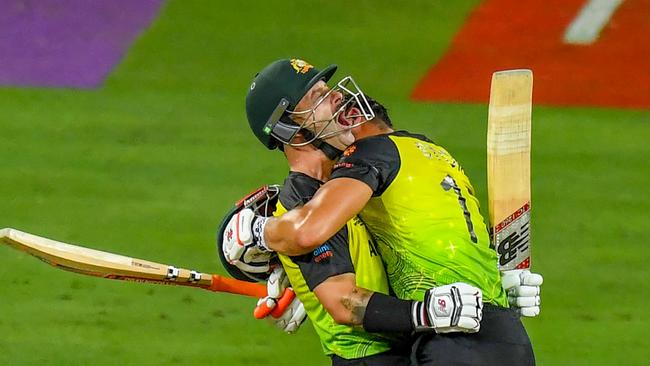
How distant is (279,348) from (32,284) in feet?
6.00

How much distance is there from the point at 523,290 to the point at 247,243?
4.13 feet

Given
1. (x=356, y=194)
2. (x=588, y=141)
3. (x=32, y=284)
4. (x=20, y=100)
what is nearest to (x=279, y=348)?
(x=32, y=284)

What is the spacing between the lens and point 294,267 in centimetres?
539

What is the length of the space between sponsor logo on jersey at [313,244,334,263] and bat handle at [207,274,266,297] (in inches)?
48.9

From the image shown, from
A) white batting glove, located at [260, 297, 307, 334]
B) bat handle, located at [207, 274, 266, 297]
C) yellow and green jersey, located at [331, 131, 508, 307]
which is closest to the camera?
yellow and green jersey, located at [331, 131, 508, 307]

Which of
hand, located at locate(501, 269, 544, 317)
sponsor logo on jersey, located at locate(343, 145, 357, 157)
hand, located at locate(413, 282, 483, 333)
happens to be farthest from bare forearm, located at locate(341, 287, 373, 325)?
hand, located at locate(501, 269, 544, 317)

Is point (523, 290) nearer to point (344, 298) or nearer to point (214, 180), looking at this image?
point (344, 298)

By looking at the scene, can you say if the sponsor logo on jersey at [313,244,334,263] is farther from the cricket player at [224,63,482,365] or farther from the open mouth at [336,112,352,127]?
the open mouth at [336,112,352,127]

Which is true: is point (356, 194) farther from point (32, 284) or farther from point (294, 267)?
point (32, 284)

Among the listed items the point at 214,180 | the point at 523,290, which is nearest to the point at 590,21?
the point at 214,180

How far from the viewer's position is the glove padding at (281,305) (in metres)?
5.84

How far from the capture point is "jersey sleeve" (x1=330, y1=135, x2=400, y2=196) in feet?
16.8

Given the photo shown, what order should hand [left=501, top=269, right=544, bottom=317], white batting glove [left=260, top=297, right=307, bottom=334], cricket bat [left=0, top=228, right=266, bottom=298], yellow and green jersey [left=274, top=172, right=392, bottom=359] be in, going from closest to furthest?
1. yellow and green jersey [left=274, top=172, right=392, bottom=359]
2. hand [left=501, top=269, right=544, bottom=317]
3. white batting glove [left=260, top=297, right=307, bottom=334]
4. cricket bat [left=0, top=228, right=266, bottom=298]

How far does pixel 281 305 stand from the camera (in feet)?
19.4
